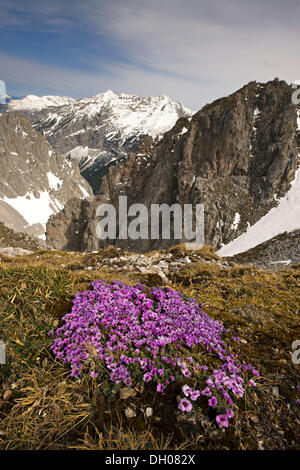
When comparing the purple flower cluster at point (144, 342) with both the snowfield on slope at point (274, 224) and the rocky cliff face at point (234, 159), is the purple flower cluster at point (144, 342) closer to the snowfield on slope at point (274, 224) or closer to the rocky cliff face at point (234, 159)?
the snowfield on slope at point (274, 224)

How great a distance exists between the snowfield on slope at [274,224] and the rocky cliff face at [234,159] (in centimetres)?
209

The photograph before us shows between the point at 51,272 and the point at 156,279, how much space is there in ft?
10.2

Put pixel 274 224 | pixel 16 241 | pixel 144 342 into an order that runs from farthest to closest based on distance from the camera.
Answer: pixel 274 224, pixel 16 241, pixel 144 342

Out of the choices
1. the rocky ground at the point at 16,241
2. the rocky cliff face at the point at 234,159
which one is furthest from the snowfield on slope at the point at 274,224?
the rocky ground at the point at 16,241

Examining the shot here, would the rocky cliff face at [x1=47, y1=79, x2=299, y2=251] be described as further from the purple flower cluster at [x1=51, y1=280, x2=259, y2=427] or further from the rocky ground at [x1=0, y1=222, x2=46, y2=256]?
the purple flower cluster at [x1=51, y1=280, x2=259, y2=427]

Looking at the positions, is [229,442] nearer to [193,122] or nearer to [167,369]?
[167,369]

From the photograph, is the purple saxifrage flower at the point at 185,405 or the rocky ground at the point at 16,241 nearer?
the purple saxifrage flower at the point at 185,405

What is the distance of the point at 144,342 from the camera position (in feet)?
12.5

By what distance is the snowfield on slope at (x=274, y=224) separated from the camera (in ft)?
166
